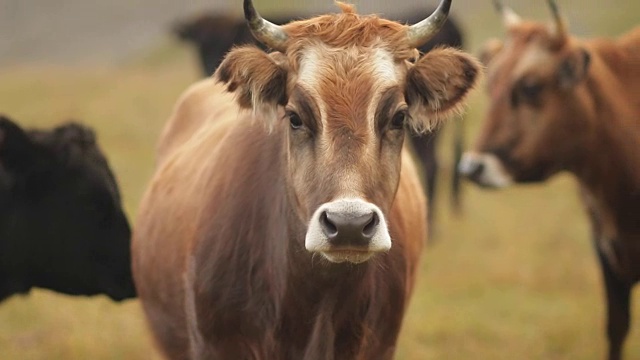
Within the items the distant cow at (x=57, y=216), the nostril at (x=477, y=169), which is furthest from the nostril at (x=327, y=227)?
the nostril at (x=477, y=169)

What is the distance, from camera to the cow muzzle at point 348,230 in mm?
3943

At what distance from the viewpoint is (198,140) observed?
6129 millimetres

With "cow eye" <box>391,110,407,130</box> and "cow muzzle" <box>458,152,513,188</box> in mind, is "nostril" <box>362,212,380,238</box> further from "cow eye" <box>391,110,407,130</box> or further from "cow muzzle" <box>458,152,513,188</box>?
"cow muzzle" <box>458,152,513,188</box>

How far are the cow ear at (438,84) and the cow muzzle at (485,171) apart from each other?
3115 mm

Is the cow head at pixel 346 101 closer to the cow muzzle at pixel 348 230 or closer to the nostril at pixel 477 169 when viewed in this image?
the cow muzzle at pixel 348 230

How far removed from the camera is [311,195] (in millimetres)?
4293

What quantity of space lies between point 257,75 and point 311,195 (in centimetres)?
58

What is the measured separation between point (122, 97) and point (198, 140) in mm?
16153

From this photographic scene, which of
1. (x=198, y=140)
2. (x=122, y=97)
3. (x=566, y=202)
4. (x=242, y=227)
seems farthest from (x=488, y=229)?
(x=122, y=97)

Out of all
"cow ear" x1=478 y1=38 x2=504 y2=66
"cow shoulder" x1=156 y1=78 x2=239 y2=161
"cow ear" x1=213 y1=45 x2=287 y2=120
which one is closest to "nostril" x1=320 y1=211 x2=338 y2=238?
"cow ear" x1=213 y1=45 x2=287 y2=120

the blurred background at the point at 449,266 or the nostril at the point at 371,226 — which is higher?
the nostril at the point at 371,226

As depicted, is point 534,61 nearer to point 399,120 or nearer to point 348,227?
point 399,120

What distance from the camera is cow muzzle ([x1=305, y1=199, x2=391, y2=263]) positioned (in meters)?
3.94

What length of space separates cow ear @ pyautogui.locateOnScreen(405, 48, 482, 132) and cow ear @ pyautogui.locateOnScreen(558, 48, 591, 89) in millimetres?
2753
